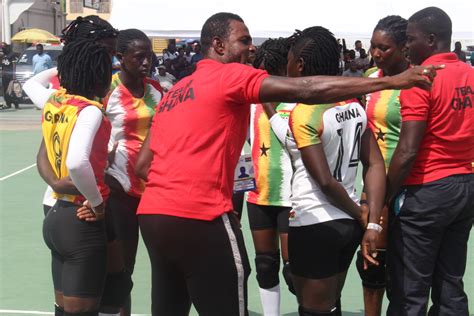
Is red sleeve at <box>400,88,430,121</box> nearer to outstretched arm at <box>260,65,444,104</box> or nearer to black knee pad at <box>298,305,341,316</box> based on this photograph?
outstretched arm at <box>260,65,444,104</box>

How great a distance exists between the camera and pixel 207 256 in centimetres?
333

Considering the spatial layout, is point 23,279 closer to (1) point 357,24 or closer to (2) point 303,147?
(2) point 303,147

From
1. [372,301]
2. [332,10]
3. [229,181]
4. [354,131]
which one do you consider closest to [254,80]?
Answer: [229,181]

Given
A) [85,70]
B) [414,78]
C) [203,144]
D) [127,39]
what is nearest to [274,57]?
[127,39]

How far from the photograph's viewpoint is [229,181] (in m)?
3.39

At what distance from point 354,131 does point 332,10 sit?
30.4ft

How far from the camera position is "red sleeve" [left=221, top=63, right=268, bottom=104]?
10.4 ft

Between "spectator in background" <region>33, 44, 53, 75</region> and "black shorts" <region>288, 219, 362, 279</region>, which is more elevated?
"black shorts" <region>288, 219, 362, 279</region>

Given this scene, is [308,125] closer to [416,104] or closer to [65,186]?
[416,104]

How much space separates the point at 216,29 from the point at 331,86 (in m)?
0.67

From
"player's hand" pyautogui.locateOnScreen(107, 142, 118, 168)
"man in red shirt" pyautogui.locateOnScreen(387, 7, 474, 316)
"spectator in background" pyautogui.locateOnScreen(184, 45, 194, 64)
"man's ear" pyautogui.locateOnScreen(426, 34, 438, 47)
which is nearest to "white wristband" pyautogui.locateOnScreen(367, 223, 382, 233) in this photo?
"man in red shirt" pyautogui.locateOnScreen(387, 7, 474, 316)

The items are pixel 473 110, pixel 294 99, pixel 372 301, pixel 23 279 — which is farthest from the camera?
pixel 23 279

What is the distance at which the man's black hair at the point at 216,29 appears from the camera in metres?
3.49

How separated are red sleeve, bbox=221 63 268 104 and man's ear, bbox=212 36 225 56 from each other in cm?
24
